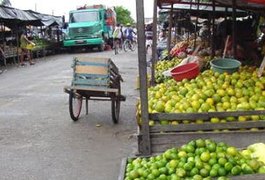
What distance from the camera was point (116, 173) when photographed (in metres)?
6.14

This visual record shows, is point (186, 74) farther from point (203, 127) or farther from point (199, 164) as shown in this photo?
point (199, 164)

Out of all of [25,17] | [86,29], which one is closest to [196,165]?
[25,17]

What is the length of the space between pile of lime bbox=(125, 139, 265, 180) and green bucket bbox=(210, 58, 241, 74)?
3341mm

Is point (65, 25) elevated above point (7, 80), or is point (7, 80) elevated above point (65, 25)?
point (65, 25)

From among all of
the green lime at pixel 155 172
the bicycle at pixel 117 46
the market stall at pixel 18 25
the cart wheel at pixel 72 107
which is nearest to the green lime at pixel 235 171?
the green lime at pixel 155 172

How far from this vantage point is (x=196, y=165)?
4.06 meters

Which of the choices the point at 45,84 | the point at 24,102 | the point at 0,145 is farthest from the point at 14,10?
the point at 0,145

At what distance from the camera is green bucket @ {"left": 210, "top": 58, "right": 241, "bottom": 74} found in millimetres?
7621

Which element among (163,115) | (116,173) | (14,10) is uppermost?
(14,10)

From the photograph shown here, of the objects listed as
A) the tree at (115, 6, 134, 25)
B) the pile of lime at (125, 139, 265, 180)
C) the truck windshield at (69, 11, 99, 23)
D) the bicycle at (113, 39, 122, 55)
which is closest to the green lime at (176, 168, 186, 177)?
the pile of lime at (125, 139, 265, 180)

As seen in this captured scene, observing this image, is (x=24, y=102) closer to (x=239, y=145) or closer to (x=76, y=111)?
(x=76, y=111)

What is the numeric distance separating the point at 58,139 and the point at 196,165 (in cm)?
437

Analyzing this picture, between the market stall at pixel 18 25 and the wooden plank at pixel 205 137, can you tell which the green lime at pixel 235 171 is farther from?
the market stall at pixel 18 25

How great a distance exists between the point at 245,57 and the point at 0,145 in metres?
6.67
